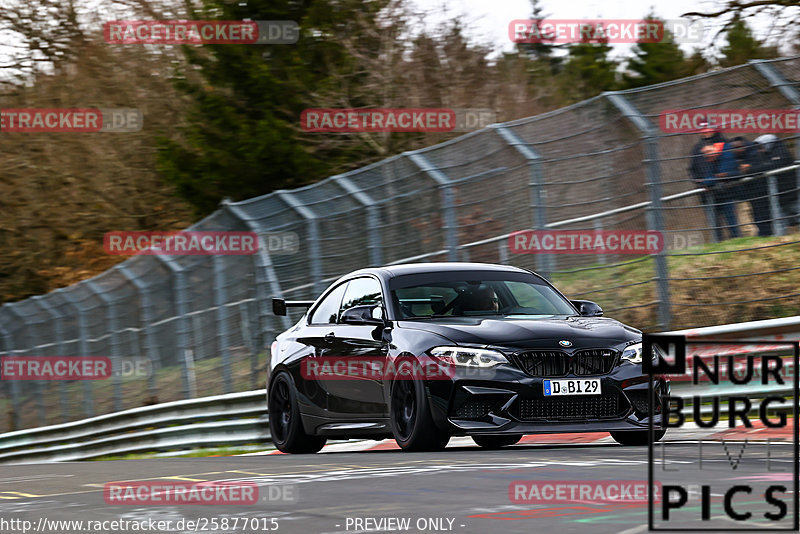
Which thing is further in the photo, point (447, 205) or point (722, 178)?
point (447, 205)

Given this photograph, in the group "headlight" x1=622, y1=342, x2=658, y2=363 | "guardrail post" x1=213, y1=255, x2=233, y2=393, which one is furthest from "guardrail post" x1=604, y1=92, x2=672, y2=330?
"guardrail post" x1=213, y1=255, x2=233, y2=393

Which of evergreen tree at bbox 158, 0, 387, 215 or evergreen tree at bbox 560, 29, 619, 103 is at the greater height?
evergreen tree at bbox 560, 29, 619, 103

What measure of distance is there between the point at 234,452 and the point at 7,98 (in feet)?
77.4

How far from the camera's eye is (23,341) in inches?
1080

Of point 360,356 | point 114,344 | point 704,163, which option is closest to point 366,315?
point 360,356

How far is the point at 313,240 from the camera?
54.4ft

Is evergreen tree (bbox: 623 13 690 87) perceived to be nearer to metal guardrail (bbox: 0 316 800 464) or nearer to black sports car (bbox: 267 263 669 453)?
metal guardrail (bbox: 0 316 800 464)

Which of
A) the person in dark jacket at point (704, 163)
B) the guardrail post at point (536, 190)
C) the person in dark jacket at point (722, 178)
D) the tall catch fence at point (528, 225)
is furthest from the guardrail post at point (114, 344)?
the person in dark jacket at point (722, 178)

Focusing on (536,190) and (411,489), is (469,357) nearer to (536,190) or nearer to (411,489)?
(411,489)

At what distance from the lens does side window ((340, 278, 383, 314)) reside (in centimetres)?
1097

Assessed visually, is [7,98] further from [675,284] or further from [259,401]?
[675,284]

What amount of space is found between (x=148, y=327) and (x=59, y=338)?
→ 5.11 metres

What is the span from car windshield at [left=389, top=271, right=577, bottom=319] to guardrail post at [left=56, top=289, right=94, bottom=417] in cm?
1363

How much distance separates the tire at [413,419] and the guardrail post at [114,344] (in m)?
12.6
